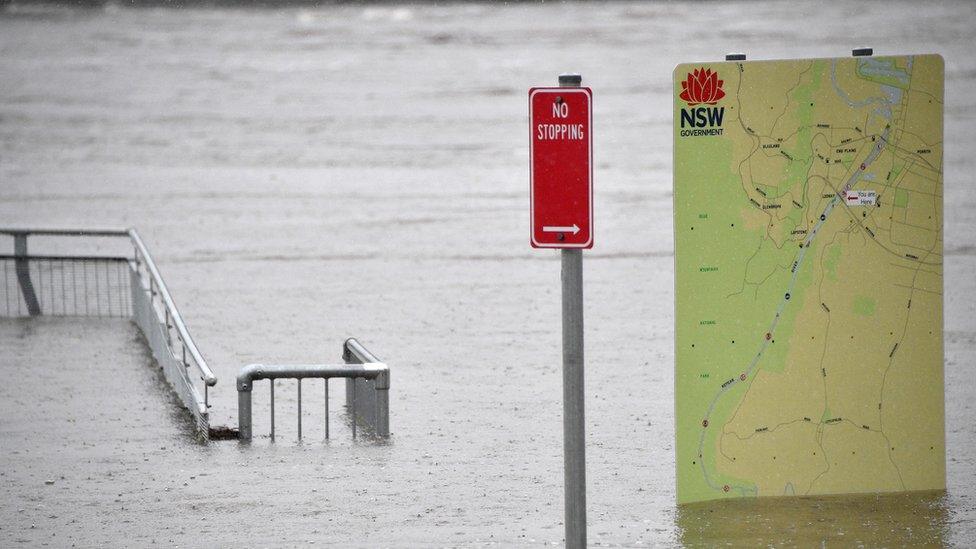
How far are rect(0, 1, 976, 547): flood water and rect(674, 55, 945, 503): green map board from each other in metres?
0.38

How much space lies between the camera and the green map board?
9586mm

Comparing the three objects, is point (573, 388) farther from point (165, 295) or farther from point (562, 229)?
point (165, 295)

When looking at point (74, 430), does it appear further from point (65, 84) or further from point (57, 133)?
point (65, 84)

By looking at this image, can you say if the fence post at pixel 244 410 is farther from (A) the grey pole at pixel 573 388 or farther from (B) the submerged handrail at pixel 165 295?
(A) the grey pole at pixel 573 388

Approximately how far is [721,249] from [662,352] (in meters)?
5.18

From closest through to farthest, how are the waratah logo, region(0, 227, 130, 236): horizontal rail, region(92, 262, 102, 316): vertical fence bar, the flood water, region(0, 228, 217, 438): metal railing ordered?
the waratah logo, the flood water, region(0, 228, 217, 438): metal railing, region(0, 227, 130, 236): horizontal rail, region(92, 262, 102, 316): vertical fence bar

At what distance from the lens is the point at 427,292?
1802 centimetres

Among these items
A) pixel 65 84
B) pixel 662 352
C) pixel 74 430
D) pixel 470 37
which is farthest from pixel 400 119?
pixel 74 430

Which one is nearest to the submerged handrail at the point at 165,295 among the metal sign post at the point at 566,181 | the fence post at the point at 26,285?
the fence post at the point at 26,285

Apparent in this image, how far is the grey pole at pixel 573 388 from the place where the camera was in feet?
22.8

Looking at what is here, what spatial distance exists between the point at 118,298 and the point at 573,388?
1218 cm

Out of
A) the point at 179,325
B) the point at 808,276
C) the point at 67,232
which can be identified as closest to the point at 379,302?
the point at 67,232

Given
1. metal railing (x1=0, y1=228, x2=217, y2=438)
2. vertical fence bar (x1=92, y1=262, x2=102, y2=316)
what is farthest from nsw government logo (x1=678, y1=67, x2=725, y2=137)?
vertical fence bar (x1=92, y1=262, x2=102, y2=316)

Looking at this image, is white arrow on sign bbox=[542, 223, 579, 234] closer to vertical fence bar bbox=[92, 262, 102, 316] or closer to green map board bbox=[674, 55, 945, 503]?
green map board bbox=[674, 55, 945, 503]
